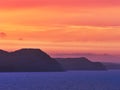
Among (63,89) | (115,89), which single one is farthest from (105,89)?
(63,89)

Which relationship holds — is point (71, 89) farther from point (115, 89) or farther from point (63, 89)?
point (115, 89)

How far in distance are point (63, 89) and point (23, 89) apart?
35.5 feet

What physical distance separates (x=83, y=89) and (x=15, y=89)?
18193mm

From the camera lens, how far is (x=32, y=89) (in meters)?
138

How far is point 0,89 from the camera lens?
135 metres

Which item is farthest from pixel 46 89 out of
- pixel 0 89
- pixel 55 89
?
pixel 0 89

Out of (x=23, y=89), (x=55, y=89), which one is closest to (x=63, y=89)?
(x=55, y=89)

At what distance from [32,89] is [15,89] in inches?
192

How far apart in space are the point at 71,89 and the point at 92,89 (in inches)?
220

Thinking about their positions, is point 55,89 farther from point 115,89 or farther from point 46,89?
point 115,89

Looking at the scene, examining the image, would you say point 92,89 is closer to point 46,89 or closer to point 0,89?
point 46,89

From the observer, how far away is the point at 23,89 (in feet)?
450

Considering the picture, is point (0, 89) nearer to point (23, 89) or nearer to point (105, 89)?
point (23, 89)

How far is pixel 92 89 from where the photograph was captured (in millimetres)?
135125
